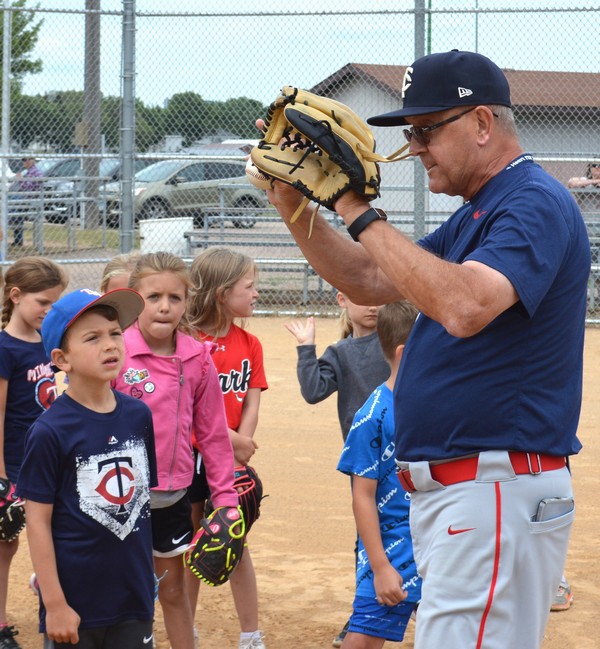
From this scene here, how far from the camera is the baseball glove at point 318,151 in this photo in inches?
101

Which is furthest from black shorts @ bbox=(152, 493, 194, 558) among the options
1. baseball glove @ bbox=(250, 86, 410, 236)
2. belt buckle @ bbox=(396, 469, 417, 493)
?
baseball glove @ bbox=(250, 86, 410, 236)

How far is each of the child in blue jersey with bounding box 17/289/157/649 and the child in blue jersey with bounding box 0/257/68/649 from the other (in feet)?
3.49

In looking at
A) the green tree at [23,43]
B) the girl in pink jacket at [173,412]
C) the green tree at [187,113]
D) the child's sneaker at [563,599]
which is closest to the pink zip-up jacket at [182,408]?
the girl in pink jacket at [173,412]

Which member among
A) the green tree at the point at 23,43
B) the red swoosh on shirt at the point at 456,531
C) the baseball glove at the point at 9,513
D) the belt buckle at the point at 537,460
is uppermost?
the green tree at the point at 23,43

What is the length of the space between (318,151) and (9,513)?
219 centimetres

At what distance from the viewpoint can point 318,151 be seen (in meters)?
2.69

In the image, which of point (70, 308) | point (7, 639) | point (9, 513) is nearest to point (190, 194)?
point (9, 513)

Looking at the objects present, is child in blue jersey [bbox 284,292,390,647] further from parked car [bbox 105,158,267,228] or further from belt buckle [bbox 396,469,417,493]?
parked car [bbox 105,158,267,228]

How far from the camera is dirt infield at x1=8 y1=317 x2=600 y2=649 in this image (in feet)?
13.9

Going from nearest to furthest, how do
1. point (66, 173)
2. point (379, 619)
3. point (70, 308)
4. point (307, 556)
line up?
point (70, 308) → point (379, 619) → point (307, 556) → point (66, 173)

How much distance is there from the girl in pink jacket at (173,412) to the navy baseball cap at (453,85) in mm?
1389

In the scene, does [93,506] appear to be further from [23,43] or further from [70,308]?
[23,43]

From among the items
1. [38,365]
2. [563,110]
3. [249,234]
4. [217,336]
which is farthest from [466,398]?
[563,110]

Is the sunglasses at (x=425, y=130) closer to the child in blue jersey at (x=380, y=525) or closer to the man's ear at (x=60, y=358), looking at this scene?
the child in blue jersey at (x=380, y=525)
